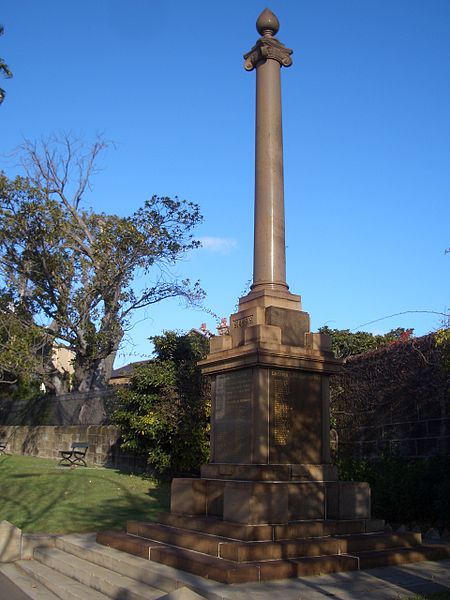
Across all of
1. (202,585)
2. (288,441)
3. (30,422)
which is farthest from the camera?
(30,422)

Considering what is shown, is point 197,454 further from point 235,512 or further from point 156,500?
point 235,512

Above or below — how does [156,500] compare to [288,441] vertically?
below

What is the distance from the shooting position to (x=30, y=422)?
28797 millimetres

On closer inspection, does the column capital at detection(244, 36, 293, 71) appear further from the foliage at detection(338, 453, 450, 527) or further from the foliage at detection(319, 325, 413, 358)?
Answer: the foliage at detection(319, 325, 413, 358)

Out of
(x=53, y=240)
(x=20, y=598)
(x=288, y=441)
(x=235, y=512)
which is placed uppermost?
(x=53, y=240)

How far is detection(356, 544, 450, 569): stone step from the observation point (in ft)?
23.9

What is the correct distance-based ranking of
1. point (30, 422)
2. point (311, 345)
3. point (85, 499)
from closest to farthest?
point (311, 345) → point (85, 499) → point (30, 422)

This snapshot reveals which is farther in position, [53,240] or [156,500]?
[53,240]

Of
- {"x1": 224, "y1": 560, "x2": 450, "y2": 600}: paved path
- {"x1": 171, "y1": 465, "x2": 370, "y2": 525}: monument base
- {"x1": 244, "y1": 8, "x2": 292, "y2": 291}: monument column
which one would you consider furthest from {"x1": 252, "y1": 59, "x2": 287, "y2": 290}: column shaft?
{"x1": 224, "y1": 560, "x2": 450, "y2": 600}: paved path

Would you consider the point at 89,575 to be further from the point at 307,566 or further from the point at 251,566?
the point at 307,566

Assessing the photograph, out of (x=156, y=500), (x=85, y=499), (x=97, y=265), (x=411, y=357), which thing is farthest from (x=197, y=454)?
(x=97, y=265)

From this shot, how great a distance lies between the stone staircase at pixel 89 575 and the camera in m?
6.44

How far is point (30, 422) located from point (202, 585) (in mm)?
24468

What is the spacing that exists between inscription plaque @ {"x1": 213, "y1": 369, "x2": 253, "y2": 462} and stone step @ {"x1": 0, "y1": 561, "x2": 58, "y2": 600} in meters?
2.85
